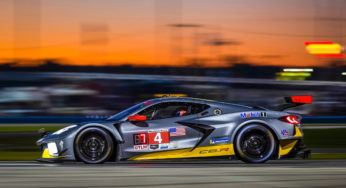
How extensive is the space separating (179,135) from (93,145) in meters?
1.36

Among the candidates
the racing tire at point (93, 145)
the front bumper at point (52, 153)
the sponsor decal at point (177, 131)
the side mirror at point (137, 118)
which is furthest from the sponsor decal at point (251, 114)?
the front bumper at point (52, 153)

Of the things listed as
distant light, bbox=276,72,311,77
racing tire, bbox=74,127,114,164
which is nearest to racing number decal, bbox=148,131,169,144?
racing tire, bbox=74,127,114,164

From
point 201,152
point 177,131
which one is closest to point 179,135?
point 177,131

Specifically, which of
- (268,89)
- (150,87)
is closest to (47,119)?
(150,87)

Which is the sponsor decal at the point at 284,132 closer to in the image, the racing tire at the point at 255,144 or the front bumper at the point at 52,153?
the racing tire at the point at 255,144

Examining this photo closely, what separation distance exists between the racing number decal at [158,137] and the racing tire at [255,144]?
1.12m

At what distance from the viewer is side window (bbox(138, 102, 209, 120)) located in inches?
316

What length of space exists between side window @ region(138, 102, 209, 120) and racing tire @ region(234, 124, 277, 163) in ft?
2.59

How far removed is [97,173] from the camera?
580 centimetres

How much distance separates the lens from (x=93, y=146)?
768cm

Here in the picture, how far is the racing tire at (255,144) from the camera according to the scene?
7.77m

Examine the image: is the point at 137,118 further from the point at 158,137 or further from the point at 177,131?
the point at 177,131

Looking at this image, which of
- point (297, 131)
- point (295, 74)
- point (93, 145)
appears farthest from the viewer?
point (295, 74)

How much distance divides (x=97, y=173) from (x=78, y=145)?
1930 millimetres
